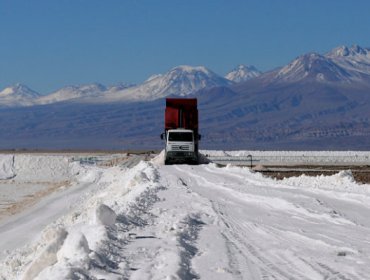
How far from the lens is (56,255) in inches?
454

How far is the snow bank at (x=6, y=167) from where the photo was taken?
63.9m

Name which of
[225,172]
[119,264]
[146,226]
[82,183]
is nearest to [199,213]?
[146,226]

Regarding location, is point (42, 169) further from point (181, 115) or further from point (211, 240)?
point (211, 240)

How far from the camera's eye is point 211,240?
14.2m

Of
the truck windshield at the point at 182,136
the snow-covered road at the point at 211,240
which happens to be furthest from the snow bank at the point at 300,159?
the snow-covered road at the point at 211,240

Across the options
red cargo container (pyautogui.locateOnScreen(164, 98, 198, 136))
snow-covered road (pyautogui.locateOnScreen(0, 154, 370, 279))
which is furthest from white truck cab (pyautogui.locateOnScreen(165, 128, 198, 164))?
snow-covered road (pyautogui.locateOnScreen(0, 154, 370, 279))

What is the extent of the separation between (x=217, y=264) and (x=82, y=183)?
3657 cm

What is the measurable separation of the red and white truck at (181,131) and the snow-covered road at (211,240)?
25.6 meters

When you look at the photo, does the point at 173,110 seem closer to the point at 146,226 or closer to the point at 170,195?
the point at 170,195

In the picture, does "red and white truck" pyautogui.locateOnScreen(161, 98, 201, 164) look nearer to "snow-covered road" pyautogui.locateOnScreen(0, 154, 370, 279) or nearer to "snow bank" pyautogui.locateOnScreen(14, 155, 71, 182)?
"snow bank" pyautogui.locateOnScreen(14, 155, 71, 182)

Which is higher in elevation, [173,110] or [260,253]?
[173,110]

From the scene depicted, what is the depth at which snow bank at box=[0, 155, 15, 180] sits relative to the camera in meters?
63.9

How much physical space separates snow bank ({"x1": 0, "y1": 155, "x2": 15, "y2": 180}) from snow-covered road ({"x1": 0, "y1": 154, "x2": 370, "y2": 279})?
41.0m

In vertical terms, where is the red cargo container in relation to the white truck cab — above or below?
above
